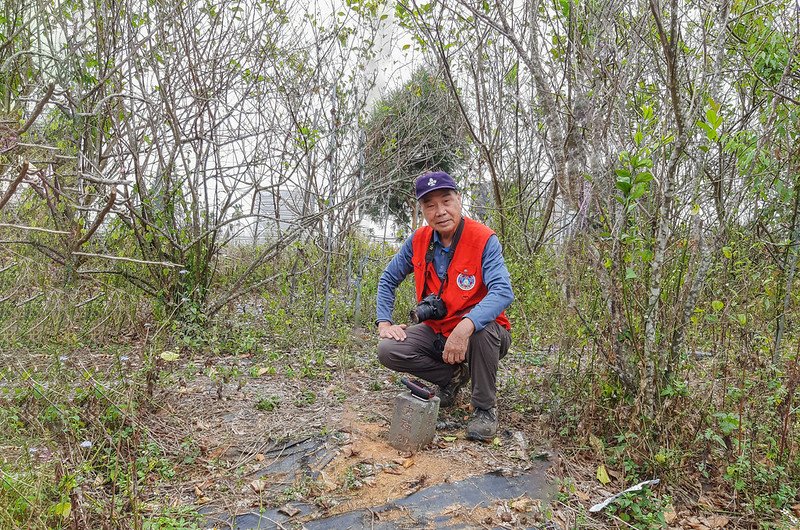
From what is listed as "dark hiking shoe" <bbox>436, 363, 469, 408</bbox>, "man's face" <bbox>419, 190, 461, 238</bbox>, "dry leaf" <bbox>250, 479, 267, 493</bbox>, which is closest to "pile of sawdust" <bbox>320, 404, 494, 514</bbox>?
"dry leaf" <bbox>250, 479, 267, 493</bbox>

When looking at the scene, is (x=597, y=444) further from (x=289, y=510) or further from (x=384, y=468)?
(x=289, y=510)

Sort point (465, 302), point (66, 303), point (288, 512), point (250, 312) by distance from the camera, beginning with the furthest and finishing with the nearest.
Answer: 1. point (250, 312)
2. point (66, 303)
3. point (465, 302)
4. point (288, 512)

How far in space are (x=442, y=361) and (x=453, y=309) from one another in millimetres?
392

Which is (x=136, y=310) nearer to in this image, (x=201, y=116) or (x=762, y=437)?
(x=201, y=116)

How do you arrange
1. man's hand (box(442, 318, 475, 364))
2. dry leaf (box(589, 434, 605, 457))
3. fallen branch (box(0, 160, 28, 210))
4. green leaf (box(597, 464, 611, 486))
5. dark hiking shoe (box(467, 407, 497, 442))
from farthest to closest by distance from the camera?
dark hiking shoe (box(467, 407, 497, 442)) < man's hand (box(442, 318, 475, 364)) < dry leaf (box(589, 434, 605, 457)) < green leaf (box(597, 464, 611, 486)) < fallen branch (box(0, 160, 28, 210))

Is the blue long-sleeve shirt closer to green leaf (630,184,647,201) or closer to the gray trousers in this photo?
the gray trousers

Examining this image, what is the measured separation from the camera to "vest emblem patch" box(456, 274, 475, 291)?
346 cm

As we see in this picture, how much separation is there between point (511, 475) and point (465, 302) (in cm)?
105

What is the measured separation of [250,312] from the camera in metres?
5.93

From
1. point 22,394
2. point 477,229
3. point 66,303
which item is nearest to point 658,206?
point 477,229

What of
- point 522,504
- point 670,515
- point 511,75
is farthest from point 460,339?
point 511,75

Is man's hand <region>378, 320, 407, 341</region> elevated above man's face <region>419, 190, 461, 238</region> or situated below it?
below

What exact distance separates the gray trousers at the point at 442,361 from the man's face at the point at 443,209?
673mm

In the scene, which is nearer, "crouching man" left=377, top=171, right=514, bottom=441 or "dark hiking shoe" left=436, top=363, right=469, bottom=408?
"crouching man" left=377, top=171, right=514, bottom=441
